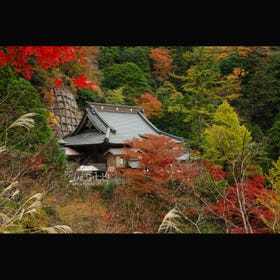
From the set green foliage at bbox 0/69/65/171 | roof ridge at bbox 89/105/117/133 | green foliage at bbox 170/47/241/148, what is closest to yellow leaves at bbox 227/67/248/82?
green foliage at bbox 170/47/241/148

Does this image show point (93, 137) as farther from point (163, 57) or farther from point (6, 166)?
point (6, 166)

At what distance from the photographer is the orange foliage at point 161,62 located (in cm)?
907

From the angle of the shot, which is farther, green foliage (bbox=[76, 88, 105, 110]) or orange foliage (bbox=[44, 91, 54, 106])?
green foliage (bbox=[76, 88, 105, 110])

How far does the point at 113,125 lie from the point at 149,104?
1445mm

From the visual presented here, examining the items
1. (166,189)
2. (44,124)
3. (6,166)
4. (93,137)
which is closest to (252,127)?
(166,189)

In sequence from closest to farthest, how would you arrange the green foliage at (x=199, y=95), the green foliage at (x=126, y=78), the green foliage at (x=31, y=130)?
1. the green foliage at (x=31, y=130)
2. the green foliage at (x=199, y=95)
3. the green foliage at (x=126, y=78)

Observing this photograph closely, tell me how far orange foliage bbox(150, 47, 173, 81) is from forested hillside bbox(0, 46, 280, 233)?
3 centimetres

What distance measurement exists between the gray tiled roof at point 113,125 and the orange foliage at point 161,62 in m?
1.15

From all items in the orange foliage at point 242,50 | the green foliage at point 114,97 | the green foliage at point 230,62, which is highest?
the orange foliage at point 242,50

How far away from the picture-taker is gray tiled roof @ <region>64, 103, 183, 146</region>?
24.4 feet

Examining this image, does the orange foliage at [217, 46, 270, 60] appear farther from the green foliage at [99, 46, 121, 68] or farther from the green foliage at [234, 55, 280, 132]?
the green foliage at [99, 46, 121, 68]

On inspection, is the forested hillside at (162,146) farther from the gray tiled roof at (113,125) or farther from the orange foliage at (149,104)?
the gray tiled roof at (113,125)

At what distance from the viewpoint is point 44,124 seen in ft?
16.6

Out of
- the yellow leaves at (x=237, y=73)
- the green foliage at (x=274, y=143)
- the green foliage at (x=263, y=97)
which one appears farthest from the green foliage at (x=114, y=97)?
the green foliage at (x=274, y=143)
